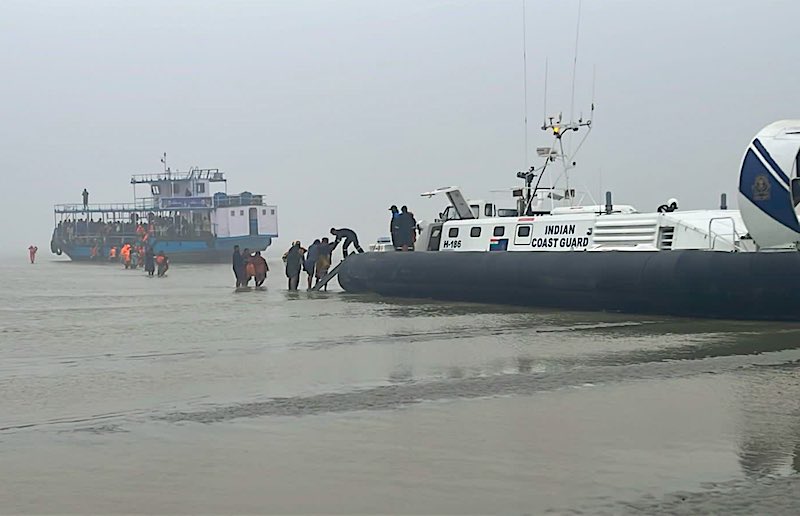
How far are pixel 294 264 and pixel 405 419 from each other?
1433cm

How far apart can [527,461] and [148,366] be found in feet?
14.8

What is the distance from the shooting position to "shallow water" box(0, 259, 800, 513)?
14.4 ft

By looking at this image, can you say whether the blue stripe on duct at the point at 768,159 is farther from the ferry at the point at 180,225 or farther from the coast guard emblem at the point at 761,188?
the ferry at the point at 180,225

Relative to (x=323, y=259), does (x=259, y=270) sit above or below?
below

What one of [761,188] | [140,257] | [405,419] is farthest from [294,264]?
[140,257]

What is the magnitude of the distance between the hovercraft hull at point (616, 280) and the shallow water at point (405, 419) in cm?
33

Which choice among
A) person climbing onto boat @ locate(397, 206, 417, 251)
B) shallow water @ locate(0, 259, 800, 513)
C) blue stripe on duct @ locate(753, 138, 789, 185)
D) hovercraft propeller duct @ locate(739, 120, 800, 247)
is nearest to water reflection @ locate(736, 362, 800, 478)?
shallow water @ locate(0, 259, 800, 513)

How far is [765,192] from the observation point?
38.5 ft

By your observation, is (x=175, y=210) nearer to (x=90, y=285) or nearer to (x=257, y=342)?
(x=90, y=285)

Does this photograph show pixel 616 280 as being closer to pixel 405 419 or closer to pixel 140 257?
pixel 405 419

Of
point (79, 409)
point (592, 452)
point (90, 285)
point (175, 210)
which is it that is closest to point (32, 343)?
point (79, 409)

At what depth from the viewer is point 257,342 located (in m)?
10.4

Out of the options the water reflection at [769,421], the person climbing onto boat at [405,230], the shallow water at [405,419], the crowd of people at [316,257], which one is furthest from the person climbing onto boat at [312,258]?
the water reflection at [769,421]

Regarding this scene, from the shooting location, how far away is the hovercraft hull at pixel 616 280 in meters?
11.3
